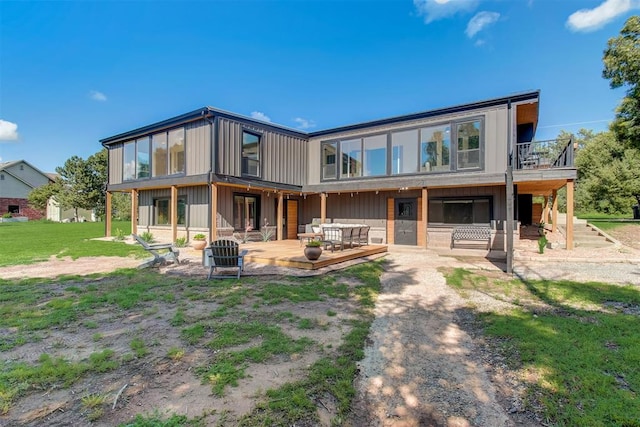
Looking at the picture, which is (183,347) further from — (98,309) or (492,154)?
(492,154)

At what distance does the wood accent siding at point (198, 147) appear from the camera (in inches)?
501

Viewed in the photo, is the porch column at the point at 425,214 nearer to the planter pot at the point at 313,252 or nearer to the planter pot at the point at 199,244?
the planter pot at the point at 313,252

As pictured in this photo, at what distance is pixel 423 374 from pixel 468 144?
37.2 ft

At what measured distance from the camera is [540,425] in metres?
2.35

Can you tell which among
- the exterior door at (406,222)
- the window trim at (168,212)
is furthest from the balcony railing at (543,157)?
the window trim at (168,212)

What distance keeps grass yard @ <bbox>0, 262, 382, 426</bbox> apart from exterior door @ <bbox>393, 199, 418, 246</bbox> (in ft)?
28.3

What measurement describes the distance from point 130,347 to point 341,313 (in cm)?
287

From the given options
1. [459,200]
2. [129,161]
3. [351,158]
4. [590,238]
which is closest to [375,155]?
[351,158]

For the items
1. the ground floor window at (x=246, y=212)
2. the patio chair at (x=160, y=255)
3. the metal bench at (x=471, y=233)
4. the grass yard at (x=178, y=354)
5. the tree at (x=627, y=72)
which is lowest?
the grass yard at (x=178, y=354)

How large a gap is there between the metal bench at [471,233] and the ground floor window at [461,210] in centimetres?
24

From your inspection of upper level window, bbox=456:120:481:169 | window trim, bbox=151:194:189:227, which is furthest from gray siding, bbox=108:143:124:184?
upper level window, bbox=456:120:481:169

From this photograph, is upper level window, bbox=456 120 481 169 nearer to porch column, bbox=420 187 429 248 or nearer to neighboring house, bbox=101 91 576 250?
neighboring house, bbox=101 91 576 250

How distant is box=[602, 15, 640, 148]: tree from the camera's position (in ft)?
50.0

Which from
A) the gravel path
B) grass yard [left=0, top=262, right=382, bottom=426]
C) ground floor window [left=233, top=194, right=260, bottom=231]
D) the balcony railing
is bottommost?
the gravel path
